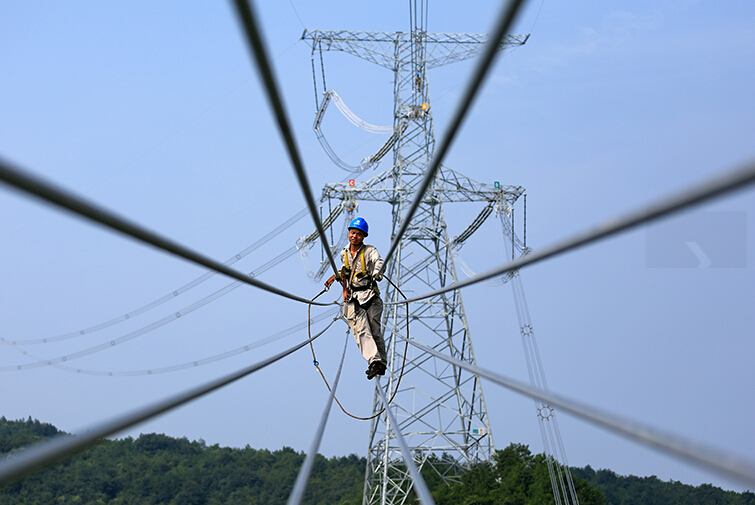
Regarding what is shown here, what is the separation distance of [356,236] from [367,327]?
0.88 metres

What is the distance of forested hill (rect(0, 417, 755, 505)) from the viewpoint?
34.7m

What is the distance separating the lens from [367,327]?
6.06 m

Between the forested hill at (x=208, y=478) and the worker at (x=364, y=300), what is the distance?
821 inches

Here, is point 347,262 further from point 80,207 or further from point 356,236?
point 80,207

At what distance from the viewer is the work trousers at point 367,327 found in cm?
604

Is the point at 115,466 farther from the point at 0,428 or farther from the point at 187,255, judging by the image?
the point at 187,255

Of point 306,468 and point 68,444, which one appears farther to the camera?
point 306,468

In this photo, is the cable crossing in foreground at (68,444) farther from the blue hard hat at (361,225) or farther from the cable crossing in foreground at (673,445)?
the blue hard hat at (361,225)

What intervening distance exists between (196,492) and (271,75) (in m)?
53.2

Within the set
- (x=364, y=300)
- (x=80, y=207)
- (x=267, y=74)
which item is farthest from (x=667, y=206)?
(x=364, y=300)

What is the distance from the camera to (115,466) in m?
50.6

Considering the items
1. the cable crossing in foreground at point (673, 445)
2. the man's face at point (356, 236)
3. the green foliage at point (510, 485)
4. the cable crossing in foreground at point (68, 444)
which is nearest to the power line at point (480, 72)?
the cable crossing in foreground at point (673, 445)

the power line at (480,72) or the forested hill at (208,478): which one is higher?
the forested hill at (208,478)

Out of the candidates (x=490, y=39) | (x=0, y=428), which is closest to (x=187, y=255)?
(x=490, y=39)
